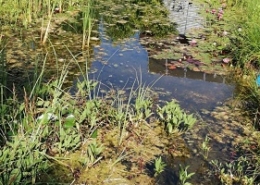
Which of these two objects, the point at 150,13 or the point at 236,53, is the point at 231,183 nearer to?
the point at 236,53

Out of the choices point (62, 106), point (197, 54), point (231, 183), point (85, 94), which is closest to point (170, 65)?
point (197, 54)

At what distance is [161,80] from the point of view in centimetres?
395

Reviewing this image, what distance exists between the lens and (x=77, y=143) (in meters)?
2.59

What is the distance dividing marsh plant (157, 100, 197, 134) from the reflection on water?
1.30 feet

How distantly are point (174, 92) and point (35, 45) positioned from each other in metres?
1.78

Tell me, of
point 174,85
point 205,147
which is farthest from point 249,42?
point 205,147

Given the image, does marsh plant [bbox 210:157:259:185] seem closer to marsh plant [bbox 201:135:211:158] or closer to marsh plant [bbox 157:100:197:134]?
marsh plant [bbox 201:135:211:158]

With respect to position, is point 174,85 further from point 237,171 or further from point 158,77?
point 237,171

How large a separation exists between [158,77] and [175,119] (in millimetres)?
1190

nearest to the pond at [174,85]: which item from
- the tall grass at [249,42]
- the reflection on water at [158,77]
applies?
the reflection on water at [158,77]

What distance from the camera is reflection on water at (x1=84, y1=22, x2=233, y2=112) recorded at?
142 inches

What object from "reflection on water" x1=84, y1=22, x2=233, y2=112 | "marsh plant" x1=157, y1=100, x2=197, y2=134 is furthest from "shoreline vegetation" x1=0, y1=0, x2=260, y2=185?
"reflection on water" x1=84, y1=22, x2=233, y2=112

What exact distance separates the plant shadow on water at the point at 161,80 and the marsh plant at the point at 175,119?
11 centimetres

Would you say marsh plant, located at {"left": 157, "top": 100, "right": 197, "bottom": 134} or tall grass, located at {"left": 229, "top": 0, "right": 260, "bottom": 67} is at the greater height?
tall grass, located at {"left": 229, "top": 0, "right": 260, "bottom": 67}
